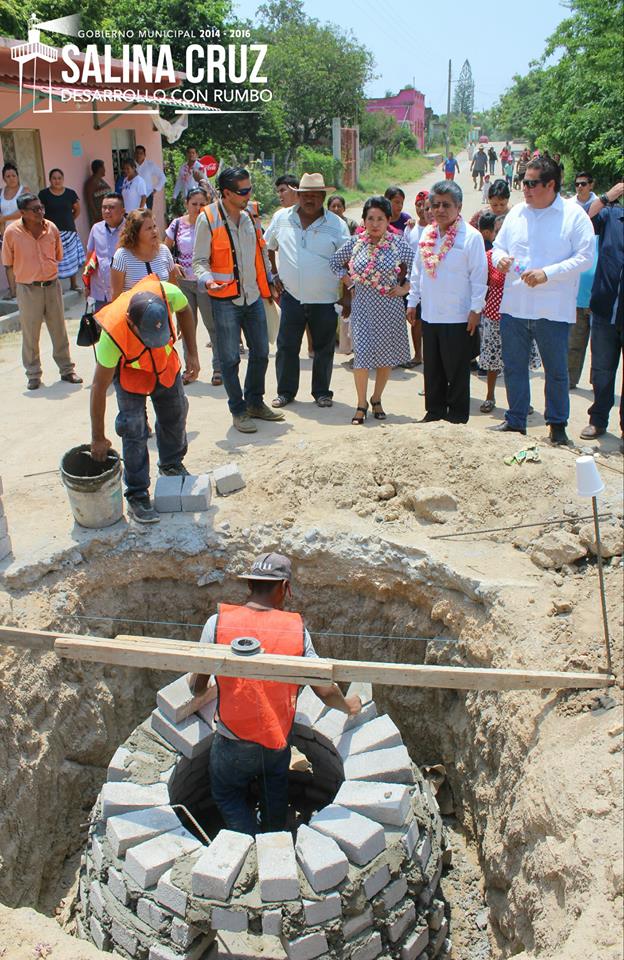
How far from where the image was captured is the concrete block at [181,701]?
4105mm

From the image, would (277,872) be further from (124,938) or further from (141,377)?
(141,377)

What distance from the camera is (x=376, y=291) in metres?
6.50

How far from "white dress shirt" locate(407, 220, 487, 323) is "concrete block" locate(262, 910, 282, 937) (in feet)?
13.7

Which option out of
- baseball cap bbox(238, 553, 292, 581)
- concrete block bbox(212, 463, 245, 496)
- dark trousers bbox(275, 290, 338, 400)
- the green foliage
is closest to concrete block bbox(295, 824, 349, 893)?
baseball cap bbox(238, 553, 292, 581)

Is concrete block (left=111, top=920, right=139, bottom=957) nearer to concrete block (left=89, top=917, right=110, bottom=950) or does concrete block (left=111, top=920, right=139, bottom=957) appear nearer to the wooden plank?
concrete block (left=89, top=917, right=110, bottom=950)

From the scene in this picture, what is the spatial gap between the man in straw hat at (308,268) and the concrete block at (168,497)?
247cm

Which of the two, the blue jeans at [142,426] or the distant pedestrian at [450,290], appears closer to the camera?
the blue jeans at [142,426]

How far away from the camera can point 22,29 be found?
49.0ft

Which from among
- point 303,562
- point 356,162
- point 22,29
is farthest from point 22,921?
point 356,162

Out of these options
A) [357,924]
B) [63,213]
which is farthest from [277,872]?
[63,213]

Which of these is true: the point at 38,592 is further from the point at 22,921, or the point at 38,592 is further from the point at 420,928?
the point at 420,928

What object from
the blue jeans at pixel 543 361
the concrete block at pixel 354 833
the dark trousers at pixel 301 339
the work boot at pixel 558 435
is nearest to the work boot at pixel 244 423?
the dark trousers at pixel 301 339

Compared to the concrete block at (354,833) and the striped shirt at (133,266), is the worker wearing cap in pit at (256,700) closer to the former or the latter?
the concrete block at (354,833)

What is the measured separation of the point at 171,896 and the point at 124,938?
0.33 m
